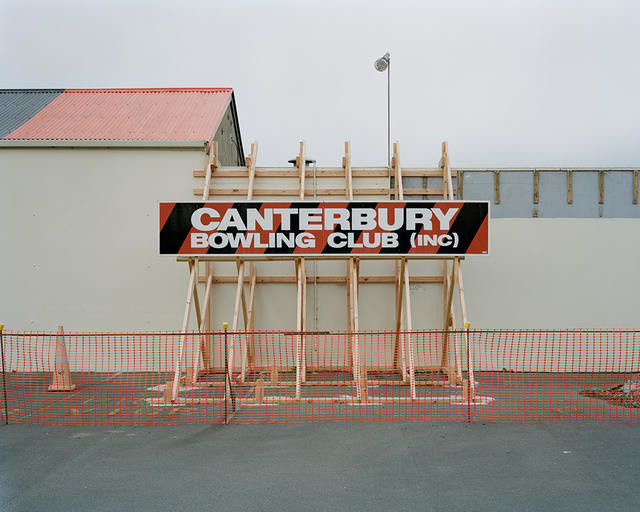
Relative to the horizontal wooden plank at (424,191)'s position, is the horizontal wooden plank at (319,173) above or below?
above

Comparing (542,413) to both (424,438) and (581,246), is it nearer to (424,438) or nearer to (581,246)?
(424,438)

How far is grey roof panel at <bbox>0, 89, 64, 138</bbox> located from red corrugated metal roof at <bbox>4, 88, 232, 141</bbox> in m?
0.20

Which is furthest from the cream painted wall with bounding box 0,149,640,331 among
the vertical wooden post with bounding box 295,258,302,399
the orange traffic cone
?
the orange traffic cone

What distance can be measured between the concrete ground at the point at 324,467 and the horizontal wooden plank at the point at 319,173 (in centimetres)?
628

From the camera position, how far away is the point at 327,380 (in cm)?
1127

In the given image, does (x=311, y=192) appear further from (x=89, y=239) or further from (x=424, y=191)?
(x=89, y=239)

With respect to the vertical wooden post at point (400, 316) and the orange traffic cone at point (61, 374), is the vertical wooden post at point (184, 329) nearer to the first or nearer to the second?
the orange traffic cone at point (61, 374)

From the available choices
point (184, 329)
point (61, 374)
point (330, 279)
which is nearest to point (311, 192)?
point (330, 279)

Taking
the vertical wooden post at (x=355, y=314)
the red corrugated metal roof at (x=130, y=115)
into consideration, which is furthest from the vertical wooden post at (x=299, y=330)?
the red corrugated metal roof at (x=130, y=115)

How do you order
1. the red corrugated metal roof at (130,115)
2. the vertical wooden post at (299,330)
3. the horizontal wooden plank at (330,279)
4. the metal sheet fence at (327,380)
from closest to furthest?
the metal sheet fence at (327,380) < the vertical wooden post at (299,330) < the horizontal wooden plank at (330,279) < the red corrugated metal roof at (130,115)

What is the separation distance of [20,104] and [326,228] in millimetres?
10649

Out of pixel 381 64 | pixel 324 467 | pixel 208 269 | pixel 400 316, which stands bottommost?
pixel 324 467

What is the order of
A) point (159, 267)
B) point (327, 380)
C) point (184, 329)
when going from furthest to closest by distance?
point (159, 267)
point (327, 380)
point (184, 329)

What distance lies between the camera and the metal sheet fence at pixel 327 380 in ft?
28.7
